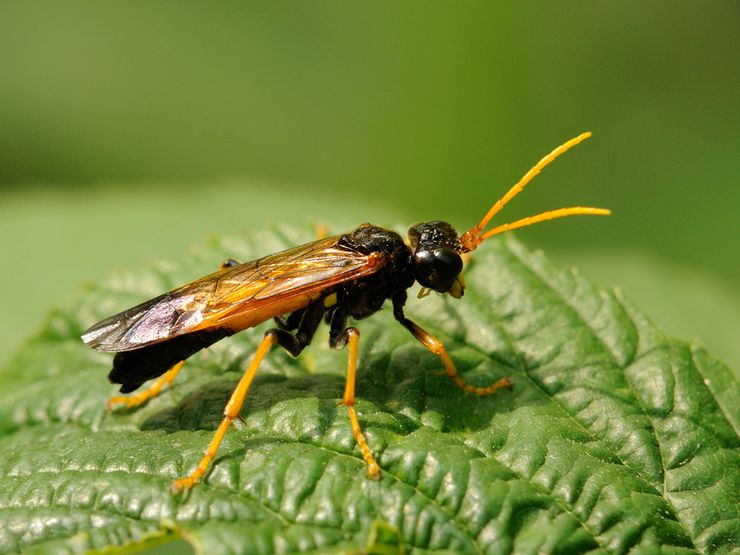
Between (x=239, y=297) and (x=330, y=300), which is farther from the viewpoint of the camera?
(x=330, y=300)

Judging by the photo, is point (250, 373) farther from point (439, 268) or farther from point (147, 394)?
point (439, 268)

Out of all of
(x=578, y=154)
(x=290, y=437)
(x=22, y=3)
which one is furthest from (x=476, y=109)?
(x=290, y=437)

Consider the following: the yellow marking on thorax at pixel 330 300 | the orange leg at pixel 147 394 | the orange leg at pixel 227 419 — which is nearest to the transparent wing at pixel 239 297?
→ the yellow marking on thorax at pixel 330 300

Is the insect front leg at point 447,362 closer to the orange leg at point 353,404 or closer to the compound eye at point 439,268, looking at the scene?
the compound eye at point 439,268

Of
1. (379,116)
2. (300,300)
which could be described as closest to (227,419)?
(300,300)

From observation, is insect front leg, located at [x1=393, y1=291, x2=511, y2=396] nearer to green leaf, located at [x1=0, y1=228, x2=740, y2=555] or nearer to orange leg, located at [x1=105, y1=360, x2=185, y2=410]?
green leaf, located at [x1=0, y1=228, x2=740, y2=555]

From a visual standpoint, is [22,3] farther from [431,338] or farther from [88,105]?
[431,338]

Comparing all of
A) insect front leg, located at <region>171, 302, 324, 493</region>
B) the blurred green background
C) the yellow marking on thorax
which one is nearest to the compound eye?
the yellow marking on thorax

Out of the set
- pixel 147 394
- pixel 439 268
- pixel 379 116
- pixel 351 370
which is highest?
pixel 439 268
